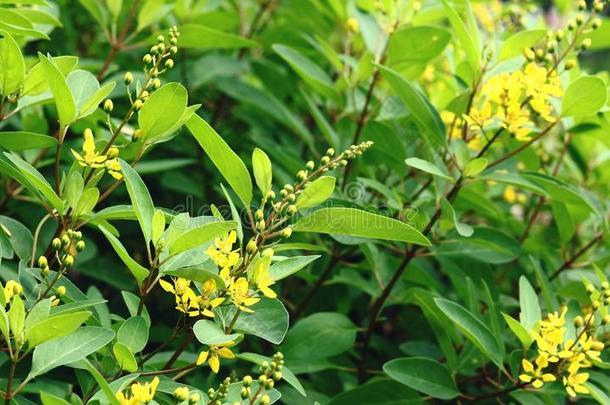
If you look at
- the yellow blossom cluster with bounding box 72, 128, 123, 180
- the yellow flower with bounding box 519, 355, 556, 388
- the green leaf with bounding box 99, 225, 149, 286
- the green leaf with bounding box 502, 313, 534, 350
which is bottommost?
the yellow flower with bounding box 519, 355, 556, 388

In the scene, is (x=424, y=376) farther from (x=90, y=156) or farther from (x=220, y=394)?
(x=90, y=156)

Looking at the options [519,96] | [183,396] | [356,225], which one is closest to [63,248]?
[183,396]

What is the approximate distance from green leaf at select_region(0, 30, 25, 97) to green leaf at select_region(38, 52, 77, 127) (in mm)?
73

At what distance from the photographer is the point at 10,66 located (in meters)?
1.38

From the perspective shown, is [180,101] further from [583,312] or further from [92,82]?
[583,312]

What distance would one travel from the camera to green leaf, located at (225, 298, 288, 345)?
1.31 metres

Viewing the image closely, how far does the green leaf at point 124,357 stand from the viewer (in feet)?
3.94

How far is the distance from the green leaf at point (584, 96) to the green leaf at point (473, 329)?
0.50 metres

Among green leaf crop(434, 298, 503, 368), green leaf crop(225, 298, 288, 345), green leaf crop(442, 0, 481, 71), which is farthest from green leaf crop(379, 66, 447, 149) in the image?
green leaf crop(225, 298, 288, 345)

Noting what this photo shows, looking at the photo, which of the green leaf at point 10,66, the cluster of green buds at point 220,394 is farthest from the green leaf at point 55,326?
the green leaf at point 10,66

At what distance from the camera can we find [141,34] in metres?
2.47

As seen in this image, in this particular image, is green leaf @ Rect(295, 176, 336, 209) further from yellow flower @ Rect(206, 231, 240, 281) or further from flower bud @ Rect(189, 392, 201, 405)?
flower bud @ Rect(189, 392, 201, 405)

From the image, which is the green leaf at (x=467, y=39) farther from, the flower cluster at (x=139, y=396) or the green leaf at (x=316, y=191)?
the flower cluster at (x=139, y=396)

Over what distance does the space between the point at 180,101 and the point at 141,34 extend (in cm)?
123
